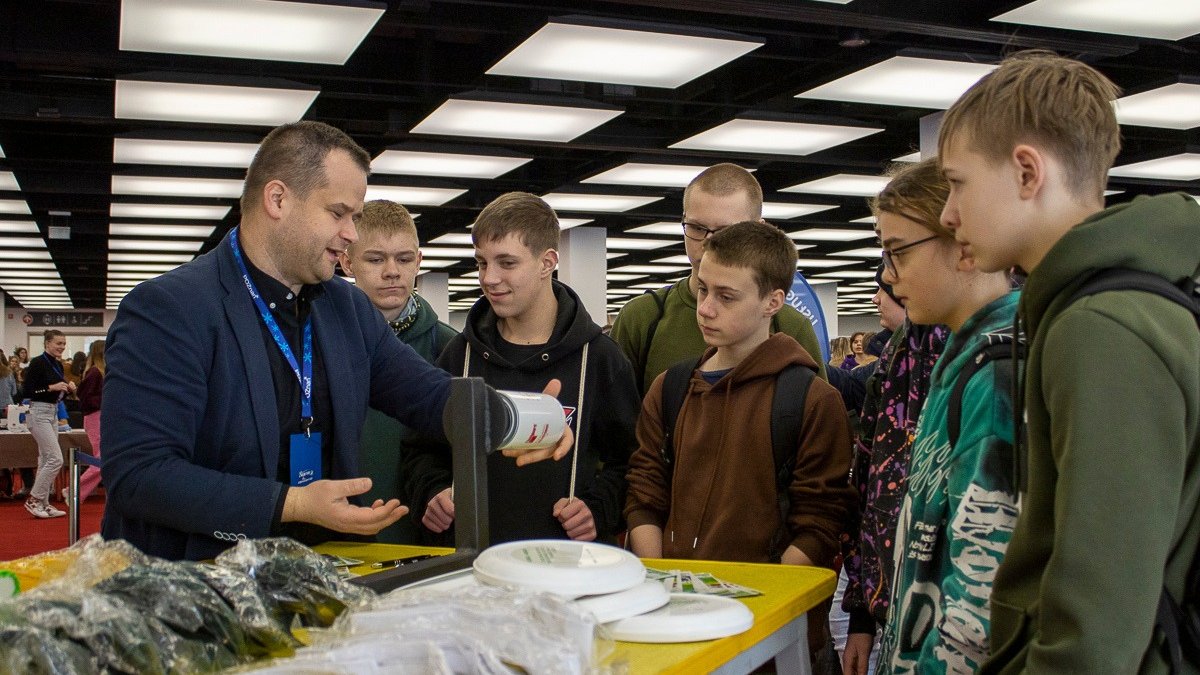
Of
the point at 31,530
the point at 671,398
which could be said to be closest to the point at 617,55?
the point at 671,398

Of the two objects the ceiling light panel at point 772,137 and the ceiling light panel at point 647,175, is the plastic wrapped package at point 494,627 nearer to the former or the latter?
the ceiling light panel at point 772,137

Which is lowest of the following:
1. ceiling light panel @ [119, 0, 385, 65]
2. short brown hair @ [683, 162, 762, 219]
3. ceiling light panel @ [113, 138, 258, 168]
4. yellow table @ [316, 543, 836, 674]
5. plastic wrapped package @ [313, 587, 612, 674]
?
yellow table @ [316, 543, 836, 674]

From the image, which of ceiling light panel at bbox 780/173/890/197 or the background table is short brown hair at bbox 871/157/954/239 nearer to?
ceiling light panel at bbox 780/173/890/197

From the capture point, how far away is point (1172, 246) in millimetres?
1178

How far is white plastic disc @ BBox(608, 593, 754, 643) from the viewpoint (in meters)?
1.30

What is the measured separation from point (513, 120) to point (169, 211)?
17.4ft

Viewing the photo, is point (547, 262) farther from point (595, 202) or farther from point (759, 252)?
point (595, 202)

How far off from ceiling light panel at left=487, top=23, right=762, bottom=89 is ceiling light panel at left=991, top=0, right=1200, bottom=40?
135cm

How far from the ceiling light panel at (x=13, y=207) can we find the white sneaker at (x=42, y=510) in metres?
2.88

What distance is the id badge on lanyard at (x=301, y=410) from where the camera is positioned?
83.0 inches

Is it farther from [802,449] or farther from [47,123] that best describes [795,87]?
[47,123]

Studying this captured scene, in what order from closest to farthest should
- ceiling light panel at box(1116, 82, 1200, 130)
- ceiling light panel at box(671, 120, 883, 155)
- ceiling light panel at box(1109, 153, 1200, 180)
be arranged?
ceiling light panel at box(1116, 82, 1200, 130)
ceiling light panel at box(671, 120, 883, 155)
ceiling light panel at box(1109, 153, 1200, 180)

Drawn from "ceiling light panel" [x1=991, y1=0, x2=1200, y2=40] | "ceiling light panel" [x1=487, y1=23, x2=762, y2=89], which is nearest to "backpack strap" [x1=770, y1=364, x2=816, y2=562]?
"ceiling light panel" [x1=487, y1=23, x2=762, y2=89]

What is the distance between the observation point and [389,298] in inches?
126
